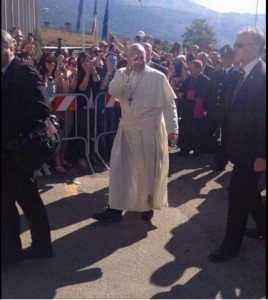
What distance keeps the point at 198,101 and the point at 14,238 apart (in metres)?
5.41

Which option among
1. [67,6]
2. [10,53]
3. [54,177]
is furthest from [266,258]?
[67,6]

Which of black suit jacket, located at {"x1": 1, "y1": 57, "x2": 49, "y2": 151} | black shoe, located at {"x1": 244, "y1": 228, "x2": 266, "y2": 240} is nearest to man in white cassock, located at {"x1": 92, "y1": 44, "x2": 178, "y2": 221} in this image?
black shoe, located at {"x1": 244, "y1": 228, "x2": 266, "y2": 240}

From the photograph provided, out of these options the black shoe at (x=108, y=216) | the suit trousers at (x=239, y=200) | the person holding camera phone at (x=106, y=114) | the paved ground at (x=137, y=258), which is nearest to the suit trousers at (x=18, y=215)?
the paved ground at (x=137, y=258)

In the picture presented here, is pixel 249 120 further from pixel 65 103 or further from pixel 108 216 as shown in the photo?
pixel 65 103

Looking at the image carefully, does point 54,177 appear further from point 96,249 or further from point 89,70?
point 96,249

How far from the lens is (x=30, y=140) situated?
429cm

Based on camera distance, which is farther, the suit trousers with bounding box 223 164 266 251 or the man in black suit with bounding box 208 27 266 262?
the suit trousers with bounding box 223 164 266 251

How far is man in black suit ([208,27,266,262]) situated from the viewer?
4289 mm

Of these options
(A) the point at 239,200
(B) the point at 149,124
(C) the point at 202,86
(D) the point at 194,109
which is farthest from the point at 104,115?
(A) the point at 239,200

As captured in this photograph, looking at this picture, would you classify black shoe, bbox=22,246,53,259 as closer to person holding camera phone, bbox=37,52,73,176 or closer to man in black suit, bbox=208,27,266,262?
man in black suit, bbox=208,27,266,262

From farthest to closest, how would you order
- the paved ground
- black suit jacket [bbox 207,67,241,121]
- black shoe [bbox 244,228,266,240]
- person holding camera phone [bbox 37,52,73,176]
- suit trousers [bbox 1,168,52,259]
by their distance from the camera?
black suit jacket [bbox 207,67,241,121] < person holding camera phone [bbox 37,52,73,176] < black shoe [bbox 244,228,266,240] < suit trousers [bbox 1,168,52,259] < the paved ground

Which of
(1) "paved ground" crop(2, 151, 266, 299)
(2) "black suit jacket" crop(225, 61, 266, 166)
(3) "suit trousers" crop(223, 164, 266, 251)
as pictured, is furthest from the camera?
(3) "suit trousers" crop(223, 164, 266, 251)

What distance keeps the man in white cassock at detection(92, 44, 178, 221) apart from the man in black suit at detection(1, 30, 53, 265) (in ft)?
3.67

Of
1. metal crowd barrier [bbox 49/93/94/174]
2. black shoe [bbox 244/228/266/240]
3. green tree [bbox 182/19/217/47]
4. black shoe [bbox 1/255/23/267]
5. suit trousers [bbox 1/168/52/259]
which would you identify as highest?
green tree [bbox 182/19/217/47]
